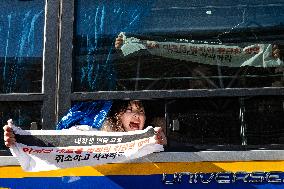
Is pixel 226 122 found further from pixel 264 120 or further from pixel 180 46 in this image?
pixel 180 46

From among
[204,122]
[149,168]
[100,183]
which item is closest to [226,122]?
[204,122]

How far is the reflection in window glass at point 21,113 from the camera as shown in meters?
3.26

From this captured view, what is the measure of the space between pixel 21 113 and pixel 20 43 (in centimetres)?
45

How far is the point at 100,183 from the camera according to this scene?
3.09m

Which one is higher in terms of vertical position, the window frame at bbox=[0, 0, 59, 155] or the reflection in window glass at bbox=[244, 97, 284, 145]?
the window frame at bbox=[0, 0, 59, 155]

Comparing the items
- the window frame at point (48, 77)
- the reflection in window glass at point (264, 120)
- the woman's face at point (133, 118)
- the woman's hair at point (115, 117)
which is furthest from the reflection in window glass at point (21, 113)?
the reflection in window glass at point (264, 120)

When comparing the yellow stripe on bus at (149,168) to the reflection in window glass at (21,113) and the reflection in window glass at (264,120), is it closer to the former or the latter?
the reflection in window glass at (264,120)

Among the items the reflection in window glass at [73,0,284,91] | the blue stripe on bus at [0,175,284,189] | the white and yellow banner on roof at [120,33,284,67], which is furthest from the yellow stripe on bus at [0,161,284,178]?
the white and yellow banner on roof at [120,33,284,67]

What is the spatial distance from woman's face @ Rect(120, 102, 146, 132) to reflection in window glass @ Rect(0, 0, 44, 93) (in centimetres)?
63

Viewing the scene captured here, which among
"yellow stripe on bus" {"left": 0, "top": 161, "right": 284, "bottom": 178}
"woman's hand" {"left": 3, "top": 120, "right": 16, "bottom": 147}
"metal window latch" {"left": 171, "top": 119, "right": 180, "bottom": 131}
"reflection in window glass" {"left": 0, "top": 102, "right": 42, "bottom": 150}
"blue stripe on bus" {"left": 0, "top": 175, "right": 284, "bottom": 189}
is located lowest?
"blue stripe on bus" {"left": 0, "top": 175, "right": 284, "bottom": 189}

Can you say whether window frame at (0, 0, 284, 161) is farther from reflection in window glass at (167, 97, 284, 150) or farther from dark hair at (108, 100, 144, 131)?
dark hair at (108, 100, 144, 131)

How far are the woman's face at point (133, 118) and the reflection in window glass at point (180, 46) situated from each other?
0.58 ft

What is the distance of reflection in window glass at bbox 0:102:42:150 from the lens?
3.26 m

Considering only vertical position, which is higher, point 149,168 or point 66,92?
point 66,92
